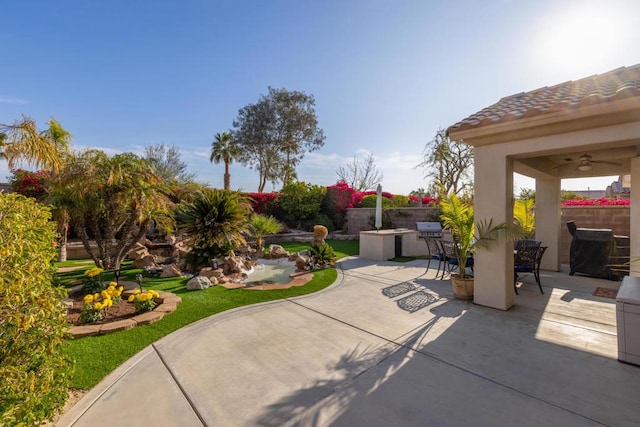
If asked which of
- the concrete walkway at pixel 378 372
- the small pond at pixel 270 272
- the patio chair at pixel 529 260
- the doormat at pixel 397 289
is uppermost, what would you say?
the patio chair at pixel 529 260

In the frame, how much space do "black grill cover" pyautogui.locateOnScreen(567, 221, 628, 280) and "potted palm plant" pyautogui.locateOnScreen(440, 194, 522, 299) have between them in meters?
4.21

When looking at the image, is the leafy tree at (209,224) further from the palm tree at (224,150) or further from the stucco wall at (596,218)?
the palm tree at (224,150)

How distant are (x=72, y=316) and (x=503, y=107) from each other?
8632 millimetres

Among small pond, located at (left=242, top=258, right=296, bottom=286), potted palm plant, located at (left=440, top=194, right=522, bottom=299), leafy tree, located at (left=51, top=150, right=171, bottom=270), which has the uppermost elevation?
leafy tree, located at (left=51, top=150, right=171, bottom=270)

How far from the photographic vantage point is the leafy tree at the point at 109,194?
6316 mm

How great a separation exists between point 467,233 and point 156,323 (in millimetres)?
5930

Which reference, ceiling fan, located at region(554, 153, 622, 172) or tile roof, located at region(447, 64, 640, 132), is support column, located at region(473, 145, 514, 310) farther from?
ceiling fan, located at region(554, 153, 622, 172)

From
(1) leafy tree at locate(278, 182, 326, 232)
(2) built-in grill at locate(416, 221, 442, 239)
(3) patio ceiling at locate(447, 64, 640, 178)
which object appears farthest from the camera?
(1) leafy tree at locate(278, 182, 326, 232)

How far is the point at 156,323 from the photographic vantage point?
4371 mm

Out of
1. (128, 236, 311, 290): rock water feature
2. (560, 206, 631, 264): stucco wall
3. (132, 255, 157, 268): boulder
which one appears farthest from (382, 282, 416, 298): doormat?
(132, 255, 157, 268): boulder

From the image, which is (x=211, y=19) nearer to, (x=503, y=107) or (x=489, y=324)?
(x=503, y=107)

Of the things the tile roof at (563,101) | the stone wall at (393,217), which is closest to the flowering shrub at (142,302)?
the tile roof at (563,101)

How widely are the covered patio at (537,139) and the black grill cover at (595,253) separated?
139 cm

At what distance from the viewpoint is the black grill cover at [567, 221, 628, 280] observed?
7.28 m
